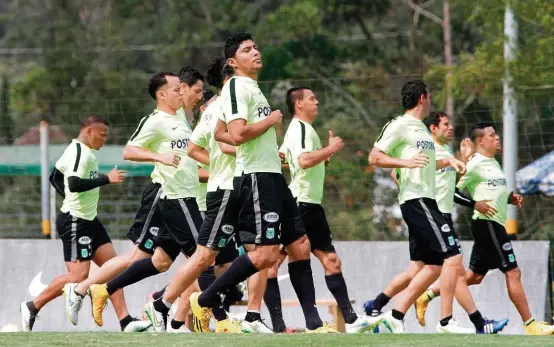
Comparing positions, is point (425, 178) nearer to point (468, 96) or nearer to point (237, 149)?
point (237, 149)

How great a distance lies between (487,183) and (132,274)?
3.79m

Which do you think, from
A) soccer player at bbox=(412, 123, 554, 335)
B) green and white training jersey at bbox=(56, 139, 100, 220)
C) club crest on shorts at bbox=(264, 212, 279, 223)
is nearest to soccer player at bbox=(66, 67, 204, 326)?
green and white training jersey at bbox=(56, 139, 100, 220)

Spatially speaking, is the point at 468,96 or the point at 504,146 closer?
the point at 504,146

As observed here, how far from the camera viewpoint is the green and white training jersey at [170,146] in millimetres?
12062

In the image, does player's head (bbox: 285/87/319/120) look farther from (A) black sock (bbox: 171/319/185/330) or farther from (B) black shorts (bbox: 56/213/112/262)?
(A) black sock (bbox: 171/319/185/330)

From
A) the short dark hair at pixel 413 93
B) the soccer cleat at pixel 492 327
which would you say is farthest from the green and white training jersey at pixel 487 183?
→ the short dark hair at pixel 413 93

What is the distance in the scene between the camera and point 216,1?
3762 centimetres

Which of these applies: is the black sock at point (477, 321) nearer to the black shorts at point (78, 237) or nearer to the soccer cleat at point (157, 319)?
the soccer cleat at point (157, 319)

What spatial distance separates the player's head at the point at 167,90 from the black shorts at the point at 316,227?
154 cm

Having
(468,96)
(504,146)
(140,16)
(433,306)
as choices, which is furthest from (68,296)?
(140,16)

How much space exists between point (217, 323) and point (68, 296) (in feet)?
4.83

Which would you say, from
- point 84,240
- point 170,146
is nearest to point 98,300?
point 170,146

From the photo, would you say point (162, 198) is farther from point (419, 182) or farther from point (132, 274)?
point (419, 182)

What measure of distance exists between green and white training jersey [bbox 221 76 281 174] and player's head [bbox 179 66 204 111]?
6.68 ft
